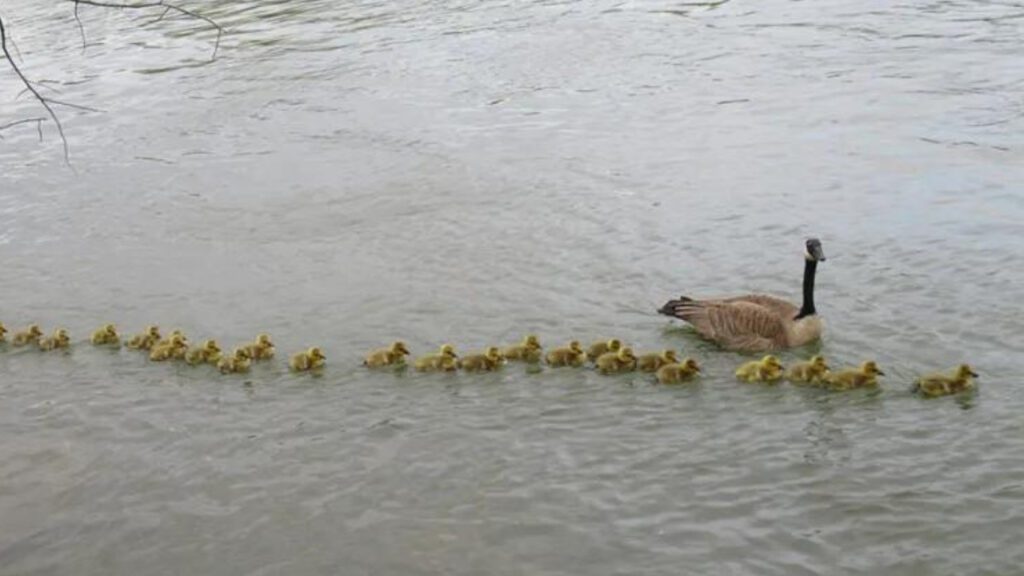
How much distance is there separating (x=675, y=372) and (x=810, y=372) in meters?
0.95

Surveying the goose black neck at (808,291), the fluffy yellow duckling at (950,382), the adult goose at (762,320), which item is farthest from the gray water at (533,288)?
the goose black neck at (808,291)

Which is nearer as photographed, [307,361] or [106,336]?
[307,361]

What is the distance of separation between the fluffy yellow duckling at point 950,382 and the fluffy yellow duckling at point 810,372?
0.71m

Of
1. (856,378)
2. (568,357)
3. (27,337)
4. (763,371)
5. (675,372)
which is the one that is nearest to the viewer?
(856,378)

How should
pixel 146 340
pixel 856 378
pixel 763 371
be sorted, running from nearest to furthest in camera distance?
pixel 856 378, pixel 763 371, pixel 146 340

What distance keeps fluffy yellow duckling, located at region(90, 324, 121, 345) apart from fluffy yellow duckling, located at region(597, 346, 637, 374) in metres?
4.37

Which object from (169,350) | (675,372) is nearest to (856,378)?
(675,372)

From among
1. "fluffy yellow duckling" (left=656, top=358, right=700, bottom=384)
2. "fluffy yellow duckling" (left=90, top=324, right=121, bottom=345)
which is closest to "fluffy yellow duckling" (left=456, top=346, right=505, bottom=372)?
"fluffy yellow duckling" (left=656, top=358, right=700, bottom=384)

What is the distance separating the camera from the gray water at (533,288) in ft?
25.7

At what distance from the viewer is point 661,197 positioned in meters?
13.8

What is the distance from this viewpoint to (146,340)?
443 inches

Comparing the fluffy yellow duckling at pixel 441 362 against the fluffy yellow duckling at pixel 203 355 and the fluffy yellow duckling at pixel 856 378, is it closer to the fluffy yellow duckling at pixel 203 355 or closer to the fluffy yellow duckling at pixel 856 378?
the fluffy yellow duckling at pixel 203 355

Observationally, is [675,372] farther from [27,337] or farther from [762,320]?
[27,337]

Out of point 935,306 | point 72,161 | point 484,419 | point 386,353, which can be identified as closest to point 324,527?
point 484,419
